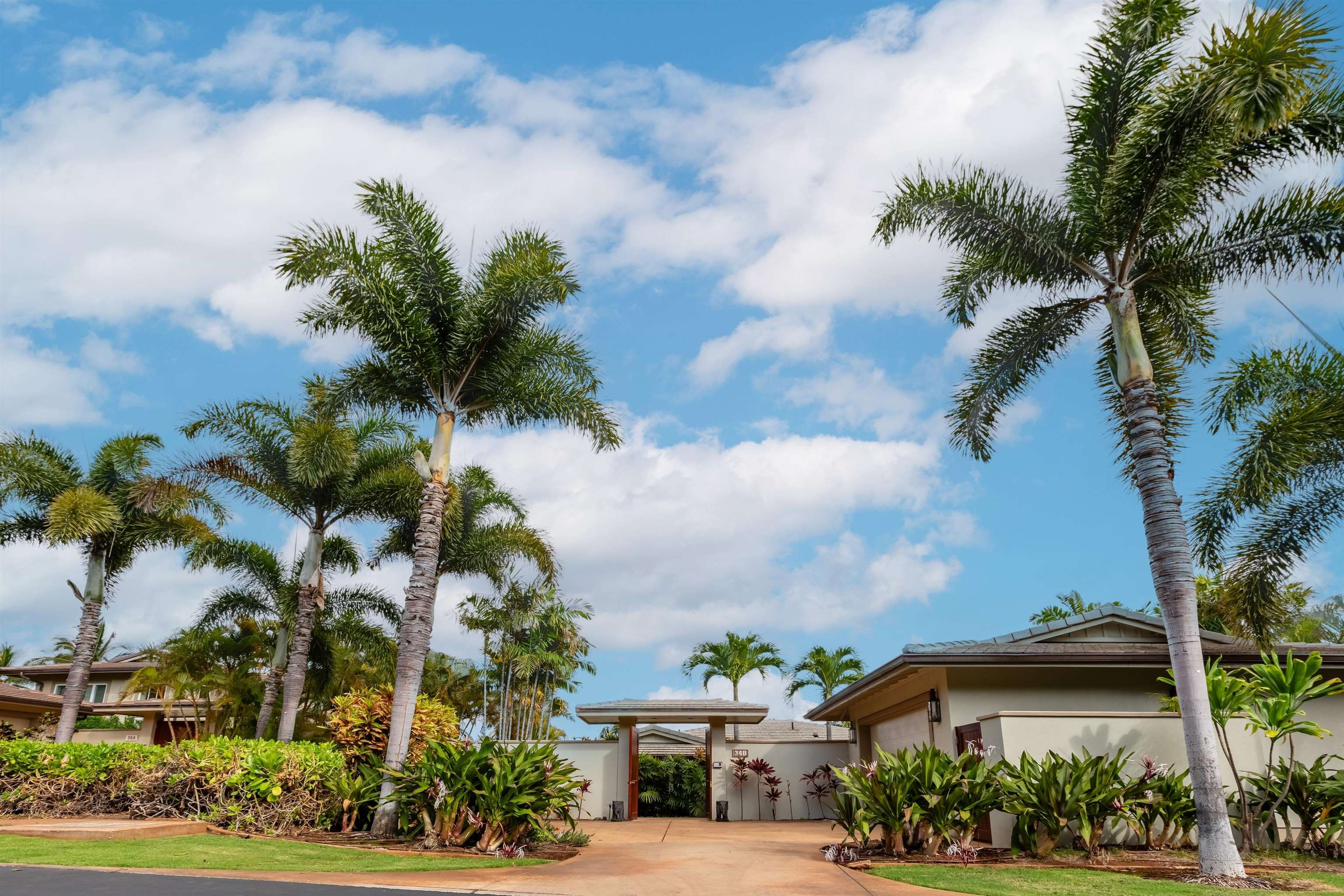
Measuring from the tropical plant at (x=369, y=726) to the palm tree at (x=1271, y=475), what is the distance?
13598 millimetres

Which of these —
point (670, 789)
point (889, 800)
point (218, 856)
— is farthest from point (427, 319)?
point (670, 789)

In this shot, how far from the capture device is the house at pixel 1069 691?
1252 cm

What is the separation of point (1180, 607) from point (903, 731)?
7896mm

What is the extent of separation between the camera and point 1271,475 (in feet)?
44.4

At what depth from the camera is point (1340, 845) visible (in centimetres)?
1116

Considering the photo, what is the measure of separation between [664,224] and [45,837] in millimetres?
12365

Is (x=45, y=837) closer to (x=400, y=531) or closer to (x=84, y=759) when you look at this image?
(x=84, y=759)

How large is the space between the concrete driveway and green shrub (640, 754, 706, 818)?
12.2m

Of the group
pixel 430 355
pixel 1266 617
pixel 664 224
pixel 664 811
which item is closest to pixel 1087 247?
pixel 664 224

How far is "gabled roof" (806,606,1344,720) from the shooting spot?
531 inches

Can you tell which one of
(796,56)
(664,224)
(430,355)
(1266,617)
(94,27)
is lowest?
(1266,617)

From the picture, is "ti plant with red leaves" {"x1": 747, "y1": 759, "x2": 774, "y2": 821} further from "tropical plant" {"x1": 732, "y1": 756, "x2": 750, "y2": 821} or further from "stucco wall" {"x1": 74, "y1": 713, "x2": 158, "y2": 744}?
"stucco wall" {"x1": 74, "y1": 713, "x2": 158, "y2": 744}

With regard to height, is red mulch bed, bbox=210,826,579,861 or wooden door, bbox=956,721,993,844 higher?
wooden door, bbox=956,721,993,844

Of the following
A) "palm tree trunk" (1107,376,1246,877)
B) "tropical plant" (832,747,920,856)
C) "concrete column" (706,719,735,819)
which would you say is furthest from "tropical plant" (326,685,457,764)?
"palm tree trunk" (1107,376,1246,877)
